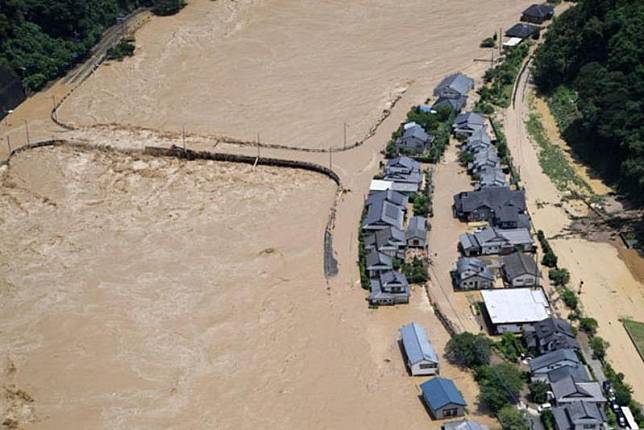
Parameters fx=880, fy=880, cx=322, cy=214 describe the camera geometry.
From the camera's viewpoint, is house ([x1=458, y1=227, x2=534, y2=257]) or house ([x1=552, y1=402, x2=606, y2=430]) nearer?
house ([x1=552, y1=402, x2=606, y2=430])

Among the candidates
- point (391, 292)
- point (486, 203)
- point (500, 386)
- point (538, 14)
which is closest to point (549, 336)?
point (500, 386)

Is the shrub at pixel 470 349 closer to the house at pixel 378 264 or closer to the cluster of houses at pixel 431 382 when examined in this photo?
the cluster of houses at pixel 431 382

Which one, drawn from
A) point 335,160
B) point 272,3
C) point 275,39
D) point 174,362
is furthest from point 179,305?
point 272,3

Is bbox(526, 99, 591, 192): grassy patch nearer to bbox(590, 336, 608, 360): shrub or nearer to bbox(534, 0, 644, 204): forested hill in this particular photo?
bbox(534, 0, 644, 204): forested hill

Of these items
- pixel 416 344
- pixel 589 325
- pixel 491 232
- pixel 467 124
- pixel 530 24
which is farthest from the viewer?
pixel 530 24

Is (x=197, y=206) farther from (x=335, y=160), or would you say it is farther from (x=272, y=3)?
(x=272, y=3)

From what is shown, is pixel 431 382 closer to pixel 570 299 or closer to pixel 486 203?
pixel 570 299

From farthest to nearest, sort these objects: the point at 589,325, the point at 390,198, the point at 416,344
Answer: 1. the point at 390,198
2. the point at 589,325
3. the point at 416,344

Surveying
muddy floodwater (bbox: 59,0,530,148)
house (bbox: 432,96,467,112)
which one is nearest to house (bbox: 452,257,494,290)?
muddy floodwater (bbox: 59,0,530,148)
